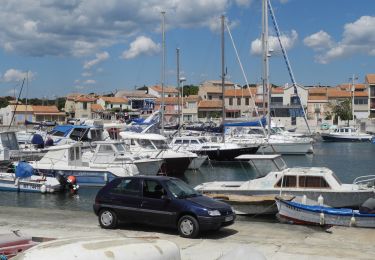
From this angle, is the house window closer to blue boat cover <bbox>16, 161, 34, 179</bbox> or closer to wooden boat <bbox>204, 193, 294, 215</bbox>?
wooden boat <bbox>204, 193, 294, 215</bbox>

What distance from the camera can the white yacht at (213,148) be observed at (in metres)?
50.2

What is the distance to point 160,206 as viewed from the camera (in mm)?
15078

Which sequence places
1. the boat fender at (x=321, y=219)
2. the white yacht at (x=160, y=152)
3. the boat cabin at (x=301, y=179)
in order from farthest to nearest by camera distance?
the white yacht at (x=160, y=152), the boat cabin at (x=301, y=179), the boat fender at (x=321, y=219)

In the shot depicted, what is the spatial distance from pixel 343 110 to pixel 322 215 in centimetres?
11647

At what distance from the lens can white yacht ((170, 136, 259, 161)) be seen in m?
50.2

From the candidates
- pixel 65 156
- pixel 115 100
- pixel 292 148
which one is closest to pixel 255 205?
pixel 65 156

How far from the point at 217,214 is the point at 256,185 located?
24.9 ft

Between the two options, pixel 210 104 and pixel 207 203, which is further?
pixel 210 104

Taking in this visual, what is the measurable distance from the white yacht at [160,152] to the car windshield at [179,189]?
873 inches

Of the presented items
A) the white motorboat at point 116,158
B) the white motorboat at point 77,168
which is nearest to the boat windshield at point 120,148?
the white motorboat at point 116,158

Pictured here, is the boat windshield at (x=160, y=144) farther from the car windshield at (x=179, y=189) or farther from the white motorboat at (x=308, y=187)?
the car windshield at (x=179, y=189)

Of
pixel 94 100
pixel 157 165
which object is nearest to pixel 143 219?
pixel 157 165

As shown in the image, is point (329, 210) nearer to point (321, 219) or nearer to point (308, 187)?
point (321, 219)

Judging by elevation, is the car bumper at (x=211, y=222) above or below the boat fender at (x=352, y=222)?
above
